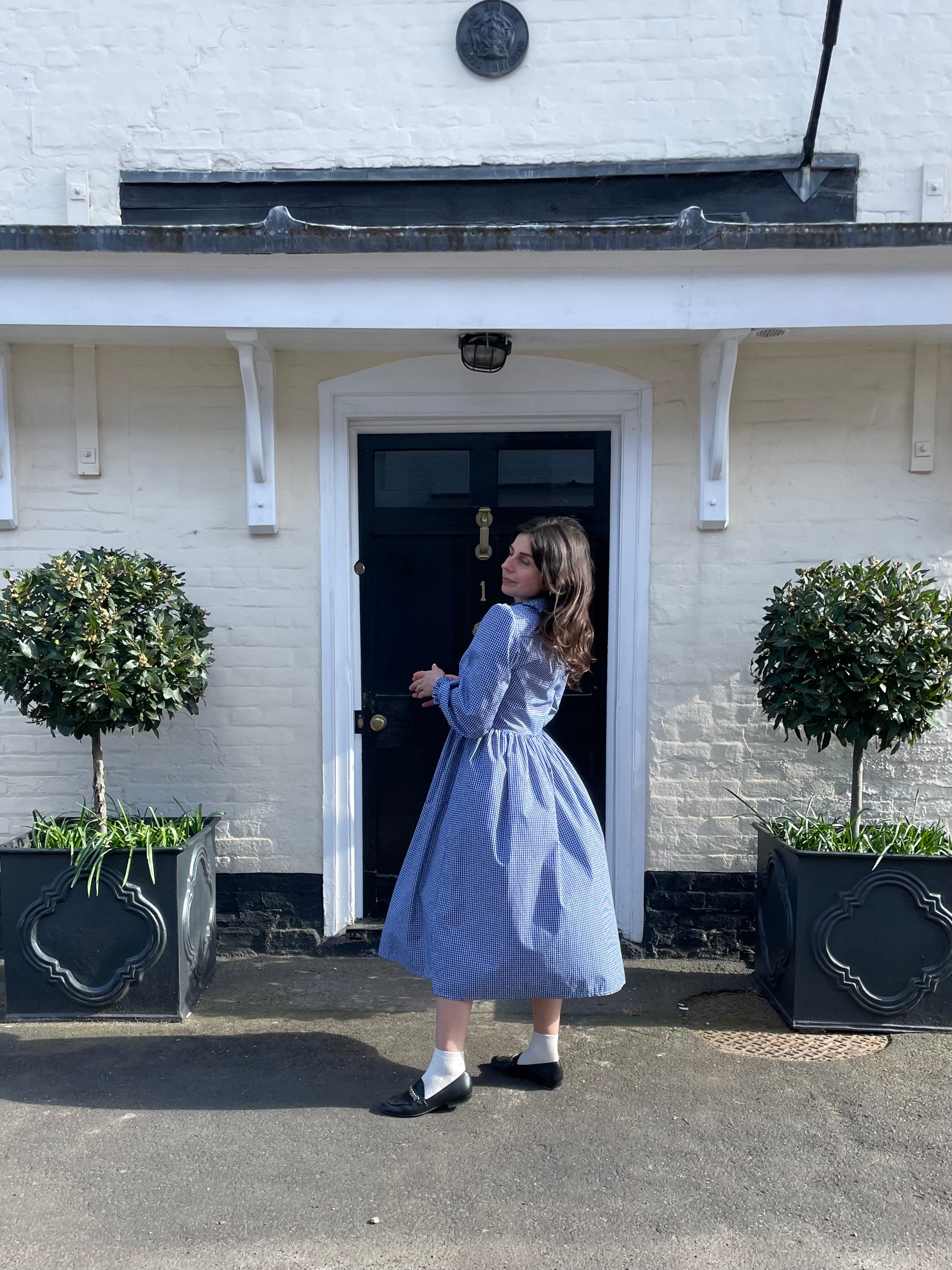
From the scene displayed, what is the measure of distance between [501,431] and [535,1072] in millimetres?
2655

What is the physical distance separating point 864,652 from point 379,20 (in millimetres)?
3708

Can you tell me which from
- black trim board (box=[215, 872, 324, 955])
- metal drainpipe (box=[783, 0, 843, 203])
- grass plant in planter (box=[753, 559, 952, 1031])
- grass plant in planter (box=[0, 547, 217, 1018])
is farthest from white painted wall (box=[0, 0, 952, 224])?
black trim board (box=[215, 872, 324, 955])

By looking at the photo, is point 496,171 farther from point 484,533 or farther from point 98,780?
point 98,780

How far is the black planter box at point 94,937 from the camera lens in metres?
3.77

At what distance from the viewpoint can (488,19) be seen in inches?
187

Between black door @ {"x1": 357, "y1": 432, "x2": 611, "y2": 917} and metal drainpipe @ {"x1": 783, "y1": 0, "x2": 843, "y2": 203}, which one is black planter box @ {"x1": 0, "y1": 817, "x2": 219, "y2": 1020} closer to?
black door @ {"x1": 357, "y1": 432, "x2": 611, "y2": 917}

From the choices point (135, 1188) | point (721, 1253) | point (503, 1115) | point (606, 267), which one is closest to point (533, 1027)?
point (503, 1115)

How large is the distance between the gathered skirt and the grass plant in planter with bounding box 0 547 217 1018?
1.09 m

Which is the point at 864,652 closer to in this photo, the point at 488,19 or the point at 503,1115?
the point at 503,1115

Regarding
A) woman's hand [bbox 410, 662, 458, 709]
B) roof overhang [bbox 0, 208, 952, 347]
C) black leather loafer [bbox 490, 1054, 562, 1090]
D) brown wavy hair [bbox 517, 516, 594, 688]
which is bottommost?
black leather loafer [bbox 490, 1054, 562, 1090]

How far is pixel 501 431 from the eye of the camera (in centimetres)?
454

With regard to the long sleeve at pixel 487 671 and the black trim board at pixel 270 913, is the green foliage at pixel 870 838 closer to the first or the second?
the long sleeve at pixel 487 671

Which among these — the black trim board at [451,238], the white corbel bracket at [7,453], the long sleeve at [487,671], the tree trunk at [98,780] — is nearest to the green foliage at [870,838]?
the long sleeve at [487,671]

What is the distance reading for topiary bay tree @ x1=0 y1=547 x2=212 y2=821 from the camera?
3656 millimetres
